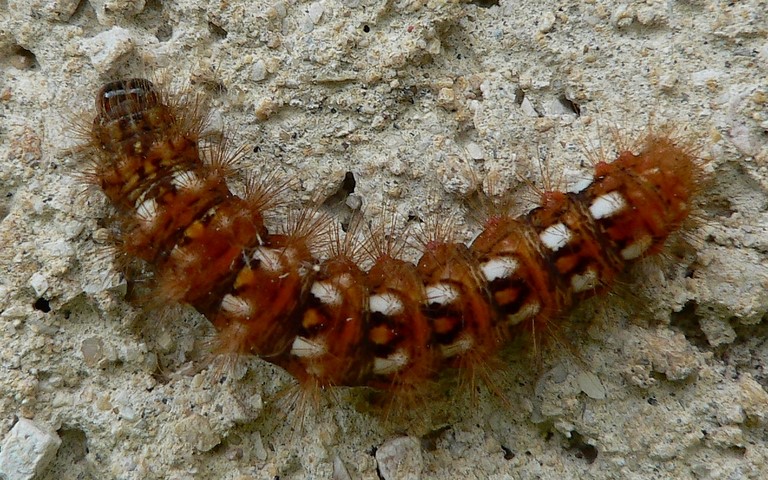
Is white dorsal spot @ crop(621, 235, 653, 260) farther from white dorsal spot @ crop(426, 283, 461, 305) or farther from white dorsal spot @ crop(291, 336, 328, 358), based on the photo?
white dorsal spot @ crop(291, 336, 328, 358)

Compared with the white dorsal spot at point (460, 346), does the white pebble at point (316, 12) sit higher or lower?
higher

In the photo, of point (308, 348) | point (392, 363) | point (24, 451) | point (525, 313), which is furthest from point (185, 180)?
point (525, 313)

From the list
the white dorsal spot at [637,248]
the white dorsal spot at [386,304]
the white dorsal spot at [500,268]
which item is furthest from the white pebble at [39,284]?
the white dorsal spot at [637,248]

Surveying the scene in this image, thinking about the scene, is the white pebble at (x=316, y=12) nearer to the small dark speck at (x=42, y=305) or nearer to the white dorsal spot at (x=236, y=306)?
the white dorsal spot at (x=236, y=306)

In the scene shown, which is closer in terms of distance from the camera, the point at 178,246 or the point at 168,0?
the point at 178,246

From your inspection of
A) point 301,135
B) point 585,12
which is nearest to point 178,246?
point 301,135

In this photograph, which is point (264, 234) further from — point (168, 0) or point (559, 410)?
point (559, 410)
